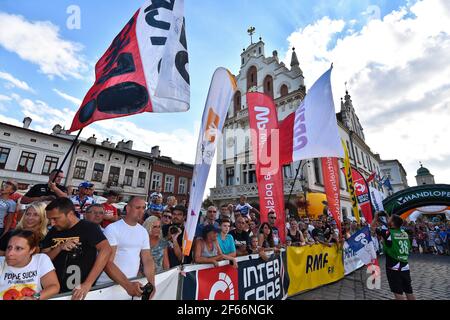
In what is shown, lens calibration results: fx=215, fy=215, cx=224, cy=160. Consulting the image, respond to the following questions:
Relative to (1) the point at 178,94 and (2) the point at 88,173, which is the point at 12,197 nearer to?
(1) the point at 178,94

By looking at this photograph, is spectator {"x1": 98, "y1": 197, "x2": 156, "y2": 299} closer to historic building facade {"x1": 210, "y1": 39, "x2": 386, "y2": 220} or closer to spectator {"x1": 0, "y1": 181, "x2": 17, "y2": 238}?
spectator {"x1": 0, "y1": 181, "x2": 17, "y2": 238}

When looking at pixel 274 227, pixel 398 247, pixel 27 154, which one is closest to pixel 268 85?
pixel 274 227

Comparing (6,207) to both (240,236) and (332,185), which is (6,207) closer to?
(240,236)

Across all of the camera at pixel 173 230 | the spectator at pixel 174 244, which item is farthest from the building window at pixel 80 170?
the camera at pixel 173 230

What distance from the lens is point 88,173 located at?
69.6 feet

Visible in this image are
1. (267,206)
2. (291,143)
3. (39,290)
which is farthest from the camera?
(291,143)

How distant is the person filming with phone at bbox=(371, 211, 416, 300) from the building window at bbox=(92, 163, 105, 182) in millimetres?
23678

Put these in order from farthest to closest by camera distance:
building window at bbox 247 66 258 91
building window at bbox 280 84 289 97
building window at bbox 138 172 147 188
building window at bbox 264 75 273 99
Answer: building window at bbox 247 66 258 91 → building window at bbox 138 172 147 188 → building window at bbox 264 75 273 99 → building window at bbox 280 84 289 97

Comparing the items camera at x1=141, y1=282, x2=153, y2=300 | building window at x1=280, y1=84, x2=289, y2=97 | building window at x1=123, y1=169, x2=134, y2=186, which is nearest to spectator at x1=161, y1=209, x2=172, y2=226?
camera at x1=141, y1=282, x2=153, y2=300

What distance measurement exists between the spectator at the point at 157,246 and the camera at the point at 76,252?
3.90ft

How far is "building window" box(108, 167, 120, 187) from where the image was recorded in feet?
74.5

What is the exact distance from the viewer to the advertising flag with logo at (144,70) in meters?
2.99
